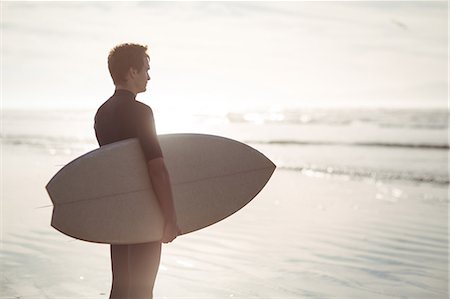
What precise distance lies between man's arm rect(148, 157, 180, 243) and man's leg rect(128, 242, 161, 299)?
100mm

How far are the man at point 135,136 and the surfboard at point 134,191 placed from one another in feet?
0.23

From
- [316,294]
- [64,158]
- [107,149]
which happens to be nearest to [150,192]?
[107,149]

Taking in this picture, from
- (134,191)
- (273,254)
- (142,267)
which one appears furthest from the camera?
(273,254)

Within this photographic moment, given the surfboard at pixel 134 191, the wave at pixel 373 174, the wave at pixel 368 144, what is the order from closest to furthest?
the surfboard at pixel 134 191 < the wave at pixel 373 174 < the wave at pixel 368 144

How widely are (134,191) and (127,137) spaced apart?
39 centimetres

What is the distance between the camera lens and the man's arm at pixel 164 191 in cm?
337

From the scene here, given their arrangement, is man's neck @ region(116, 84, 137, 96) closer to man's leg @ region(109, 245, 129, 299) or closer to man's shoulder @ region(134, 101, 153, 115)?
man's shoulder @ region(134, 101, 153, 115)

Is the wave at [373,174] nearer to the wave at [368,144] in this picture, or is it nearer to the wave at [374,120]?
the wave at [368,144]

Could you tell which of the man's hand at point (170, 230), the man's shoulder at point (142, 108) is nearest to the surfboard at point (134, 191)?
the man's hand at point (170, 230)

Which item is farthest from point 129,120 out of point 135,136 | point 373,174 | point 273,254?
point 373,174

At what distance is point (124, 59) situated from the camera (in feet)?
11.2

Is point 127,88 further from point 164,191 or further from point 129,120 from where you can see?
point 164,191

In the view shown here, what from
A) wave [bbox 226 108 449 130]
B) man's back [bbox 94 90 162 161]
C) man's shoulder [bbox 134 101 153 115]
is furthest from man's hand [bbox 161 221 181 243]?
wave [bbox 226 108 449 130]

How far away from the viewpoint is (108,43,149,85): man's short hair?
340 cm
